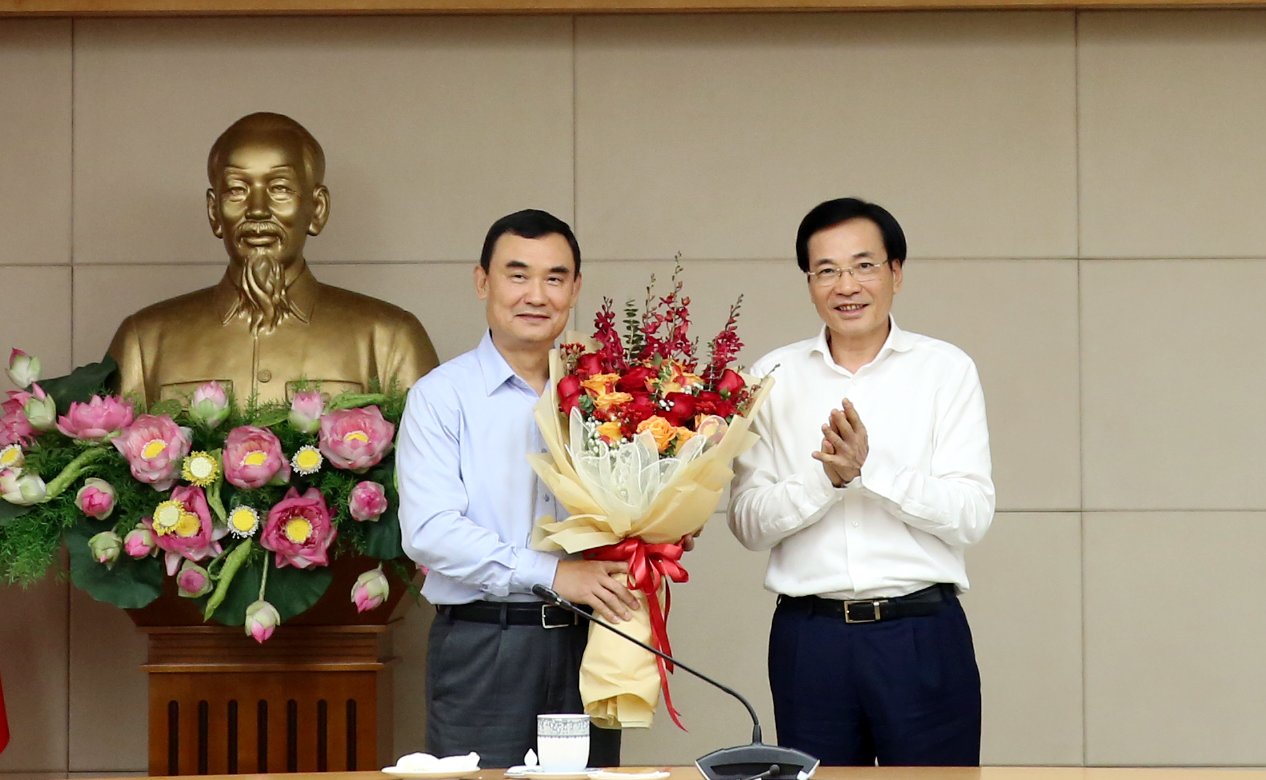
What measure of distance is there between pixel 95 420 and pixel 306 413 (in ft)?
1.44

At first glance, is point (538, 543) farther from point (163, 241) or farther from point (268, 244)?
point (163, 241)

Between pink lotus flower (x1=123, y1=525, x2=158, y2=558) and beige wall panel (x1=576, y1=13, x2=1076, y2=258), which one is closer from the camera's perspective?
pink lotus flower (x1=123, y1=525, x2=158, y2=558)

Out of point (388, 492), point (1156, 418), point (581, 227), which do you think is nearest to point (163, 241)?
point (581, 227)

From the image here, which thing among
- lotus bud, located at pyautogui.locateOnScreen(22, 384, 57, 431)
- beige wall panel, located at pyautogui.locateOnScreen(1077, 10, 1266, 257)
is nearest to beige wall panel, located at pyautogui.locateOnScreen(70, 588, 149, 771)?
lotus bud, located at pyautogui.locateOnScreen(22, 384, 57, 431)

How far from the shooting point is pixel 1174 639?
4.20m

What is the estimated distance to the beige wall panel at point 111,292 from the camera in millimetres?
4246

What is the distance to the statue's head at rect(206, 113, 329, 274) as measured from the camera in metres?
3.48

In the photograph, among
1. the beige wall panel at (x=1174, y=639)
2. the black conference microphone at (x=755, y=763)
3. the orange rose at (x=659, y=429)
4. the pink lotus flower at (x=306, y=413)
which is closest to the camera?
the black conference microphone at (x=755, y=763)

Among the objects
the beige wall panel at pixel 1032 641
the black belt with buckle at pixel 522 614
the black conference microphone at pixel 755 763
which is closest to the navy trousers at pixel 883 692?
the black belt with buckle at pixel 522 614

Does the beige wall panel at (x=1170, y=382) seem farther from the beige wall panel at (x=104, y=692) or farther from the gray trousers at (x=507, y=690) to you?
the beige wall panel at (x=104, y=692)

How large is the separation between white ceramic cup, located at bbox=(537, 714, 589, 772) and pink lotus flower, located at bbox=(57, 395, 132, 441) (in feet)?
4.76

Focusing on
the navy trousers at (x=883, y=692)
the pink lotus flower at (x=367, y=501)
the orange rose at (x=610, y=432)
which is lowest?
the navy trousers at (x=883, y=692)

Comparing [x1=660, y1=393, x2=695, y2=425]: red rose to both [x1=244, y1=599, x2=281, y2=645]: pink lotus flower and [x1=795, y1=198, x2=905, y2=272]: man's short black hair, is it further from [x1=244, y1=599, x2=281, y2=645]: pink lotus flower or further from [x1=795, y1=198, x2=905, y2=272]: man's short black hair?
[x1=244, y1=599, x2=281, y2=645]: pink lotus flower

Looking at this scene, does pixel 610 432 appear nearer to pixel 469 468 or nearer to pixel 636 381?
pixel 636 381
